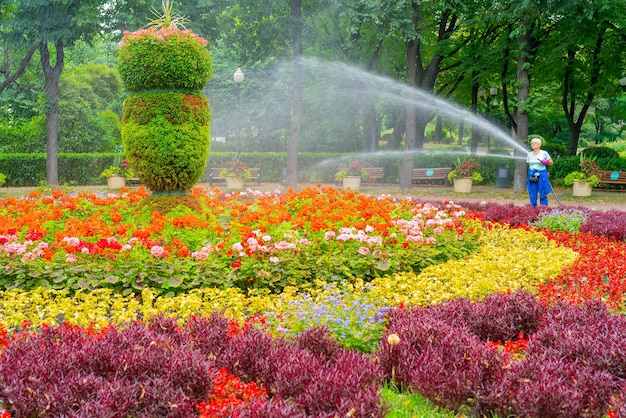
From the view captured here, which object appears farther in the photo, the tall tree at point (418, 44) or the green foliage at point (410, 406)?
the tall tree at point (418, 44)

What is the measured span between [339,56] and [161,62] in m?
16.8

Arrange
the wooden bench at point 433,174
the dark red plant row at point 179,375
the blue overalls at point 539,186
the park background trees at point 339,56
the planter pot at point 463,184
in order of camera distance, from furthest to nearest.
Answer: the wooden bench at point 433,174 < the planter pot at point 463,184 < the park background trees at point 339,56 < the blue overalls at point 539,186 < the dark red plant row at point 179,375

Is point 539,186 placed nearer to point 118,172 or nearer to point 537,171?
point 537,171

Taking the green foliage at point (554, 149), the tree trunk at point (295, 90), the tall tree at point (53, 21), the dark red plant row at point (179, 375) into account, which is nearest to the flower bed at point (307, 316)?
the dark red plant row at point (179, 375)

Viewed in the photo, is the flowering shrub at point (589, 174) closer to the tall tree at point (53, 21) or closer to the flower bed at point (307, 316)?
the flower bed at point (307, 316)

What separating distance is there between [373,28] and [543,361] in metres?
18.7

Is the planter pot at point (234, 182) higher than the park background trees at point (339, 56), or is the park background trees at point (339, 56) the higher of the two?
the park background trees at point (339, 56)

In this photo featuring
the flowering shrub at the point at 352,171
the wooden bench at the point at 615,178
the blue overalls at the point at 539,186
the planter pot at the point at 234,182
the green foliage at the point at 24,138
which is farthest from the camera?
the green foliage at the point at 24,138

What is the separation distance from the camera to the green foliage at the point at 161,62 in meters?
9.52

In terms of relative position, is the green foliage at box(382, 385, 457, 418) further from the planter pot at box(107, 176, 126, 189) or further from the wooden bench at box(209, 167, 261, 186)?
the planter pot at box(107, 176, 126, 189)

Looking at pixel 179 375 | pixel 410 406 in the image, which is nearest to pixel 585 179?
pixel 410 406

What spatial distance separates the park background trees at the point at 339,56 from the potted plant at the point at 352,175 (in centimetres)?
224

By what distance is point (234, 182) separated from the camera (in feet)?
78.5

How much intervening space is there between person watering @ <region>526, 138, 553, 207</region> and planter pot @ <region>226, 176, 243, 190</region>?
44.8 feet
